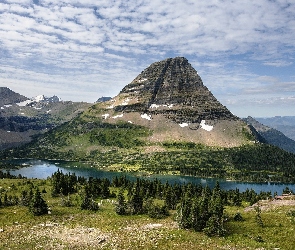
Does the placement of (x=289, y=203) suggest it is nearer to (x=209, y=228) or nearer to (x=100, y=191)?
(x=209, y=228)

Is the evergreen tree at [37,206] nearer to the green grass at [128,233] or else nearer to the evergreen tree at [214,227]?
the green grass at [128,233]

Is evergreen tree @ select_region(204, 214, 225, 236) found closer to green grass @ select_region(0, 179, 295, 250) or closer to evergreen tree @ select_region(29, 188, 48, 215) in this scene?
green grass @ select_region(0, 179, 295, 250)

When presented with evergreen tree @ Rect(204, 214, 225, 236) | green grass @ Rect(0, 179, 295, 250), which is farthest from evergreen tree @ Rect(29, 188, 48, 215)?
evergreen tree @ Rect(204, 214, 225, 236)

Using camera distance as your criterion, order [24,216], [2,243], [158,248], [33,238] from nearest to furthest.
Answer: [158,248]
[2,243]
[33,238]
[24,216]

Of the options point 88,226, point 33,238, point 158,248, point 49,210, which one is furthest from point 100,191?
point 158,248

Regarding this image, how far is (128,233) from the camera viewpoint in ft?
175

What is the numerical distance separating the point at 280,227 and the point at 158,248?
24154 mm

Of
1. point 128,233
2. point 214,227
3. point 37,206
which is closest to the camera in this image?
point 214,227

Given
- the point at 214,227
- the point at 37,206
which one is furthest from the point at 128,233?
the point at 37,206

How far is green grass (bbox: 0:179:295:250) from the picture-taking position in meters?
46.9

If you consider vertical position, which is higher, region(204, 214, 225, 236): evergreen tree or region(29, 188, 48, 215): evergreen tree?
Result: region(204, 214, 225, 236): evergreen tree

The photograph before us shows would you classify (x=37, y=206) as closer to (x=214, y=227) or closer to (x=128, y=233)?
Answer: (x=128, y=233)

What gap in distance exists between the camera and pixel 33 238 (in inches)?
2023

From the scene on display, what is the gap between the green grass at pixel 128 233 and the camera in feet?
154
